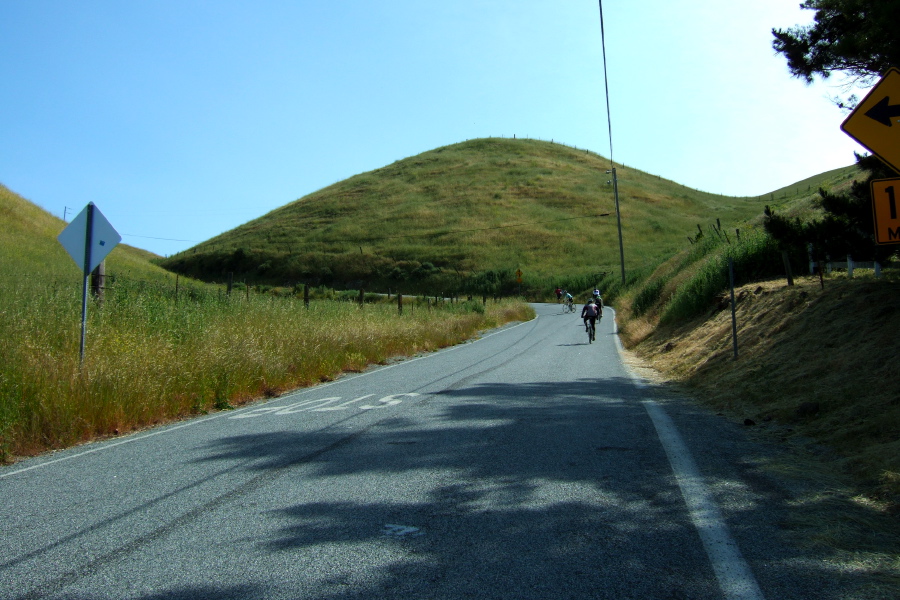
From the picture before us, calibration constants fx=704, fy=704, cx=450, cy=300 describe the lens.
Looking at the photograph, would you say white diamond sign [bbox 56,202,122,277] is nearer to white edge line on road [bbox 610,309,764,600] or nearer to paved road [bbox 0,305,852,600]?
paved road [bbox 0,305,852,600]

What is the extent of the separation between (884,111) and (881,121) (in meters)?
0.08

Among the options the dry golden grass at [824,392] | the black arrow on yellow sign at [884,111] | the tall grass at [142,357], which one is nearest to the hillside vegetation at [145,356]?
the tall grass at [142,357]

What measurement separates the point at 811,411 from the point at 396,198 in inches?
4149

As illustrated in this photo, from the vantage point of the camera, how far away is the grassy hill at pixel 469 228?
261ft

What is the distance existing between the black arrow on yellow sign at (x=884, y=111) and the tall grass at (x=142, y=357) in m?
8.72

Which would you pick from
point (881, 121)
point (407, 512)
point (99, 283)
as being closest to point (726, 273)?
point (881, 121)

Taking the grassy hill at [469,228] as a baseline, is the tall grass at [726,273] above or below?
below

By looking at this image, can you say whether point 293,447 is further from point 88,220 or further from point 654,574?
point 88,220

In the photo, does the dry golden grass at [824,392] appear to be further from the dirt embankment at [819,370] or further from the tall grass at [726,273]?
the tall grass at [726,273]

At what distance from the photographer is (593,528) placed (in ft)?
14.6

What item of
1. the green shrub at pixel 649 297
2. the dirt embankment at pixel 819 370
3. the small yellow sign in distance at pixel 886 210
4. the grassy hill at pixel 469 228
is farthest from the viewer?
the grassy hill at pixel 469 228

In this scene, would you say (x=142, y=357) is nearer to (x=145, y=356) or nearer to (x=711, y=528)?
(x=145, y=356)

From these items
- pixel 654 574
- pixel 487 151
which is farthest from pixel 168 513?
pixel 487 151

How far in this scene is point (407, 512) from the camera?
192 inches
